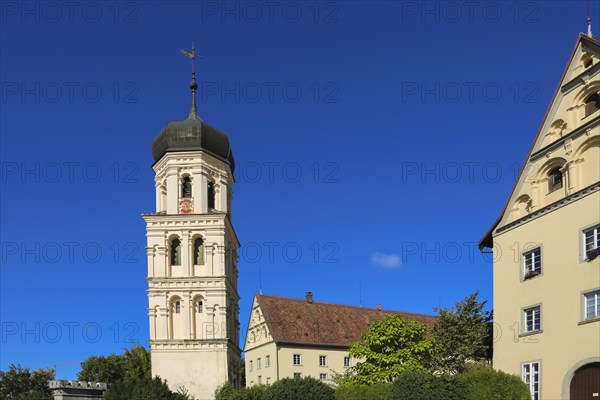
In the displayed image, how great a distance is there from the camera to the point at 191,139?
60438mm

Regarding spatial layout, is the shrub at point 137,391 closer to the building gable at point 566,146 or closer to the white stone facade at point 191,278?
the white stone facade at point 191,278

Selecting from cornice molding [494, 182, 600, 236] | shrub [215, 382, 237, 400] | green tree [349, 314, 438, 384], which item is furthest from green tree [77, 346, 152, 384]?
cornice molding [494, 182, 600, 236]

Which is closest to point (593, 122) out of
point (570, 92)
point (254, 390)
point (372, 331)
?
point (570, 92)

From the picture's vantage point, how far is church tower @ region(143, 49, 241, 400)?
55500 millimetres

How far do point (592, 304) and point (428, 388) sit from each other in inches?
384

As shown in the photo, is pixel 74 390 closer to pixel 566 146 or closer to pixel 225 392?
pixel 225 392

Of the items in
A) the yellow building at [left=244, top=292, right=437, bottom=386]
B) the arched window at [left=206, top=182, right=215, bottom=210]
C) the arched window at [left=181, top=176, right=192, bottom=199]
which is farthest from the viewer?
the yellow building at [left=244, top=292, right=437, bottom=386]

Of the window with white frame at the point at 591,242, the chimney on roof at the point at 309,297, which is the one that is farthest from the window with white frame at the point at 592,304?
the chimney on roof at the point at 309,297

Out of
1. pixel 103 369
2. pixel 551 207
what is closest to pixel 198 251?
pixel 551 207

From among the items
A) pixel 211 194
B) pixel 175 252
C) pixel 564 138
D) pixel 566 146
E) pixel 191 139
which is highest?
pixel 191 139

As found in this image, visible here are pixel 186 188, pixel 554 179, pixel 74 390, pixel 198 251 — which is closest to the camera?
pixel 554 179

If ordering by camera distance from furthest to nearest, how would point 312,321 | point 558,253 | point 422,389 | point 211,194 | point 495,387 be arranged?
1. point 312,321
2. point 211,194
3. point 422,389
4. point 495,387
5. point 558,253

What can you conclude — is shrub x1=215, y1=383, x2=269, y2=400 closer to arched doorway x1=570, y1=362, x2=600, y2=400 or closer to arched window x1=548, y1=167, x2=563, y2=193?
arched doorway x1=570, y1=362, x2=600, y2=400

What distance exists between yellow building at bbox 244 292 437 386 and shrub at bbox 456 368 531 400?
120ft
